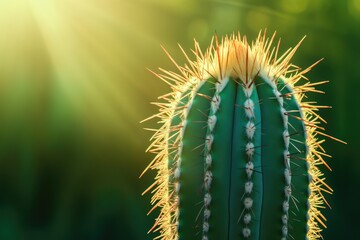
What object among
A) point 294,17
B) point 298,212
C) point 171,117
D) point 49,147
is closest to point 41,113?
point 49,147

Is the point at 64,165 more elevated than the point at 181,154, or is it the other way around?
the point at 64,165

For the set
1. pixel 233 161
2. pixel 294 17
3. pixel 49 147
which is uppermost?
pixel 294 17

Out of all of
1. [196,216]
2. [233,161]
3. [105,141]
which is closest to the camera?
[233,161]

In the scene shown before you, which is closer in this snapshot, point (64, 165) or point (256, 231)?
point (256, 231)

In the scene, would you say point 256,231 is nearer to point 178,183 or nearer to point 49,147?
point 178,183

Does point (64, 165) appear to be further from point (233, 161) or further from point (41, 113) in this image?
point (233, 161)

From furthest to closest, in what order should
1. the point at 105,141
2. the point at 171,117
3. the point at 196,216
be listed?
the point at 105,141
the point at 171,117
the point at 196,216
